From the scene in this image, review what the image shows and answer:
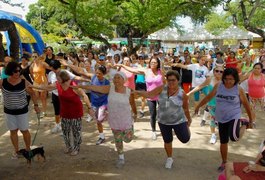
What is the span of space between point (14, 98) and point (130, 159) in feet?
7.22

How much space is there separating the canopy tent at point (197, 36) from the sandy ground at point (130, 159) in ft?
70.3

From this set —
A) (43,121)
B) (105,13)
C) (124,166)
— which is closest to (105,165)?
(124,166)

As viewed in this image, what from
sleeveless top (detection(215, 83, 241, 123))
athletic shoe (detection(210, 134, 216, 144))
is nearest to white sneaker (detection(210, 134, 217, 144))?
athletic shoe (detection(210, 134, 216, 144))

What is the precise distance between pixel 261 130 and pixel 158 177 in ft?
12.5

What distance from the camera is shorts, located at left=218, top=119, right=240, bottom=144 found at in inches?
188

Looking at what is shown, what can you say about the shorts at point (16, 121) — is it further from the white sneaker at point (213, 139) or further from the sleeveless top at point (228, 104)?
the white sneaker at point (213, 139)

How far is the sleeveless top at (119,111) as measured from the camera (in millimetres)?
5105

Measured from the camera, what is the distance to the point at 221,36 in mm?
26750

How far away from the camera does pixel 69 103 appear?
5598mm

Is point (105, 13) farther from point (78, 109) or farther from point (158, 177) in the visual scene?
point (158, 177)

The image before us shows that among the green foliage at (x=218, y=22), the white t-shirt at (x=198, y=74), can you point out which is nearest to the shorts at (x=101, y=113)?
the white t-shirt at (x=198, y=74)

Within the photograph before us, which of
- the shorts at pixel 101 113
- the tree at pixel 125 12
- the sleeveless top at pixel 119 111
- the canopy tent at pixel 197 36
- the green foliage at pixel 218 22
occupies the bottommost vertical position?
the shorts at pixel 101 113

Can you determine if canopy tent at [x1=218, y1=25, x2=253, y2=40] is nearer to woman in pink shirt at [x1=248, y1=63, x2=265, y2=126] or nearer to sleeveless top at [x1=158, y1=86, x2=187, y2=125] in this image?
woman in pink shirt at [x1=248, y1=63, x2=265, y2=126]

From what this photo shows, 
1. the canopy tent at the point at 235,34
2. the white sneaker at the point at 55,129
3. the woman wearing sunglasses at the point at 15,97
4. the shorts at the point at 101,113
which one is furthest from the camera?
the canopy tent at the point at 235,34
